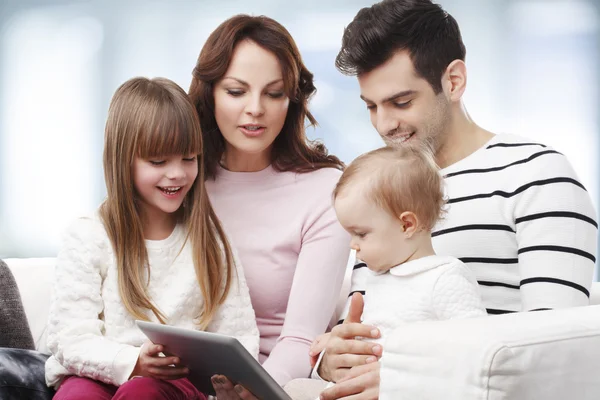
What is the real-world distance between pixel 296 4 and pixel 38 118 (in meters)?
1.91

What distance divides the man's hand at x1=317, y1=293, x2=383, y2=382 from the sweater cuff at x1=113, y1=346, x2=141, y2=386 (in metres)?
0.42

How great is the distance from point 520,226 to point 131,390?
85 centimetres

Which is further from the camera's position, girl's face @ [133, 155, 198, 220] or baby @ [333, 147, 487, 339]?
girl's face @ [133, 155, 198, 220]

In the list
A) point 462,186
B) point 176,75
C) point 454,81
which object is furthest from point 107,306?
point 176,75

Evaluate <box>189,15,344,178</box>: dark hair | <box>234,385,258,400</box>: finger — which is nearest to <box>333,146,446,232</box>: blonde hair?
<box>234,385,258,400</box>: finger

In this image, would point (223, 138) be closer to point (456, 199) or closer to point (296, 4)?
point (456, 199)

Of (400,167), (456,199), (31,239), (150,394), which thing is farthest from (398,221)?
(31,239)

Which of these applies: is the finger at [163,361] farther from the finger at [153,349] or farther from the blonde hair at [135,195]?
the blonde hair at [135,195]

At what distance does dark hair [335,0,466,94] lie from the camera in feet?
5.84

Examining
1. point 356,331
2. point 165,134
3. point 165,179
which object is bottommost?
point 356,331

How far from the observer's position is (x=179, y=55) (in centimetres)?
497

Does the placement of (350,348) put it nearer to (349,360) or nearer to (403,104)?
(349,360)

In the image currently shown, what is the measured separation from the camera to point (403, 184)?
1.36 meters

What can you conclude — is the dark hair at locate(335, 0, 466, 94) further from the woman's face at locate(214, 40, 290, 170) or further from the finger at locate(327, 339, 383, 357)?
the finger at locate(327, 339, 383, 357)
